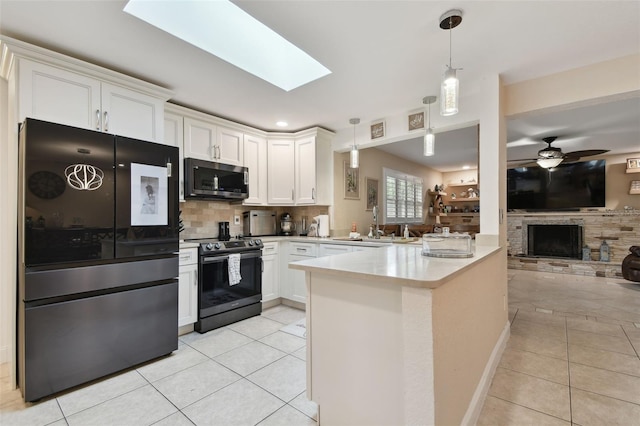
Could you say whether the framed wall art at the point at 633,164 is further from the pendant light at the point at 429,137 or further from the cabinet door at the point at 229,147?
the cabinet door at the point at 229,147

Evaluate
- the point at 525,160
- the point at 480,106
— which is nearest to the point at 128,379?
the point at 480,106

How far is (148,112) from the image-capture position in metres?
2.55

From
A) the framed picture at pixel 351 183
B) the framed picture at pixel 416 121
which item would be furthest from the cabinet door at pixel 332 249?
the framed picture at pixel 416 121

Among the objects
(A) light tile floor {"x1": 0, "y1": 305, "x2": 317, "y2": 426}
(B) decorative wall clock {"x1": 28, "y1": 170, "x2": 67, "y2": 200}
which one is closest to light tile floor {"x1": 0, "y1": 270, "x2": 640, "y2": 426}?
(A) light tile floor {"x1": 0, "y1": 305, "x2": 317, "y2": 426}

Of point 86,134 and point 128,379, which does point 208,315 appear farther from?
point 86,134

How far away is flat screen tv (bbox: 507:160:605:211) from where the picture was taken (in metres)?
6.04

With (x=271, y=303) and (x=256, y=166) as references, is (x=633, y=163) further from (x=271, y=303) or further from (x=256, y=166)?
(x=271, y=303)

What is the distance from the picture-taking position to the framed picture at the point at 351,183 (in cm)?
436

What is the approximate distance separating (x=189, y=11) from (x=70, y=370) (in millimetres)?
2522

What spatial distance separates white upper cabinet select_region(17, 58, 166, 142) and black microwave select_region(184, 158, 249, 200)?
1.87 feet

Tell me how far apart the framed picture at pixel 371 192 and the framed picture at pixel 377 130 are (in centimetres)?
127

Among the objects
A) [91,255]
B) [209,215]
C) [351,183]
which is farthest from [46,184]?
[351,183]

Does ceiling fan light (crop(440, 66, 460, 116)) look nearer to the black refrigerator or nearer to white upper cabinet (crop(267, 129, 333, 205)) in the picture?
the black refrigerator

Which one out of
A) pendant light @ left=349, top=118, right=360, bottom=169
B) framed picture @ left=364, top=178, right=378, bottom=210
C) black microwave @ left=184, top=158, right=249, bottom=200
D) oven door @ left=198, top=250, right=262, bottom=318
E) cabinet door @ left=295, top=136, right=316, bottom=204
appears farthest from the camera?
framed picture @ left=364, top=178, right=378, bottom=210
